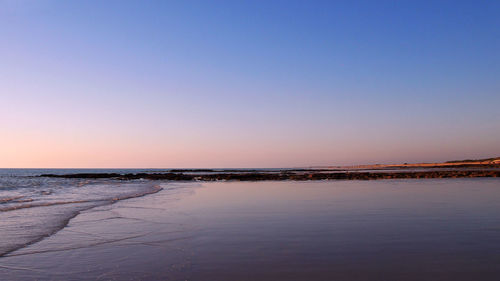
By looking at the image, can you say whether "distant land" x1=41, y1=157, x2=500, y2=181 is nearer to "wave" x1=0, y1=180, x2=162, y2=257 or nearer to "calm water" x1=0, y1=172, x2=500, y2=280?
"calm water" x1=0, y1=172, x2=500, y2=280

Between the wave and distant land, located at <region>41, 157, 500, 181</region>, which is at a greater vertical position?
distant land, located at <region>41, 157, 500, 181</region>

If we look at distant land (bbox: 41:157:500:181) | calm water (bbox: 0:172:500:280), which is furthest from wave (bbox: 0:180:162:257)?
distant land (bbox: 41:157:500:181)

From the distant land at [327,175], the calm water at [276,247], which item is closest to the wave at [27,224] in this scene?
the calm water at [276,247]

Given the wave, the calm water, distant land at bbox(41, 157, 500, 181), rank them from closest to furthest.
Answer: the calm water → the wave → distant land at bbox(41, 157, 500, 181)

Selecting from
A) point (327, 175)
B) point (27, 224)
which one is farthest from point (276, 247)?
point (327, 175)

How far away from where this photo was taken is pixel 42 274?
6785 millimetres

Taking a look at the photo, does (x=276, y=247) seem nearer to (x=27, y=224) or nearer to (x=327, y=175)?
(x=27, y=224)

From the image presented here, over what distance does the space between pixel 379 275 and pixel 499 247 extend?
3570 mm

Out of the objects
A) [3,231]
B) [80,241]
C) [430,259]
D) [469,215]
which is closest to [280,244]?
[430,259]

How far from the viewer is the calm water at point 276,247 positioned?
21.2 feet

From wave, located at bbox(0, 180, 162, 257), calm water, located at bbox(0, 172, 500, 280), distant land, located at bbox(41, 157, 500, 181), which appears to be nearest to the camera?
calm water, located at bbox(0, 172, 500, 280)

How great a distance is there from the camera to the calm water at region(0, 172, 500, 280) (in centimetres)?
647

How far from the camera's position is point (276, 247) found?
8.27 metres

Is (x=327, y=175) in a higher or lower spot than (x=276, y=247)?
higher
